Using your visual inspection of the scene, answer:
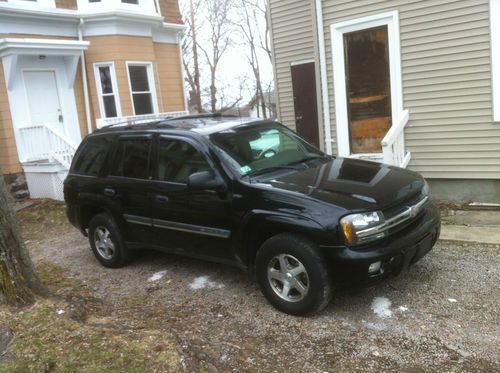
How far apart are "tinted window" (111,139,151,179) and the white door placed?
705 cm

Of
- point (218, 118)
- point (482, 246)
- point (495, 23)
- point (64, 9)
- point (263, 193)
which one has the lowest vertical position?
point (482, 246)

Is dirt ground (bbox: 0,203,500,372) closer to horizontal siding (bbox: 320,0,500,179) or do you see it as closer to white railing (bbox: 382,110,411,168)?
white railing (bbox: 382,110,411,168)

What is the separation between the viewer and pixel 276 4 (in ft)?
32.2

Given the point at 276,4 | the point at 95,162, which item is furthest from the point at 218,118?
the point at 276,4

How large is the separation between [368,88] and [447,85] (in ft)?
4.19

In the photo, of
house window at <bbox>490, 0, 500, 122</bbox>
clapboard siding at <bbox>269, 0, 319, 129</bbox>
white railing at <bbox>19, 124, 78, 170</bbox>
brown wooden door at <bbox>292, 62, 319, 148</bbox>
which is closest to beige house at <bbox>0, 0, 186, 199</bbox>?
white railing at <bbox>19, 124, 78, 170</bbox>

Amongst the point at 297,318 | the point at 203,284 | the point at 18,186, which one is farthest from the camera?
the point at 18,186

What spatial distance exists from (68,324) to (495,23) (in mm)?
6645

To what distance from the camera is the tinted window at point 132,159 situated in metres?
5.27

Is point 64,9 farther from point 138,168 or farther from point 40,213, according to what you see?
point 138,168

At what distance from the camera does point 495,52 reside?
6.75m

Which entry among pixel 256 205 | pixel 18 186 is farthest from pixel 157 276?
pixel 18 186

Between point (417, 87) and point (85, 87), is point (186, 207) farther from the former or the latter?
point (85, 87)

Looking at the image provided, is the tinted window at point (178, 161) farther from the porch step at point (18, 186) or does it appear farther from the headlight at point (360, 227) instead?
the porch step at point (18, 186)
